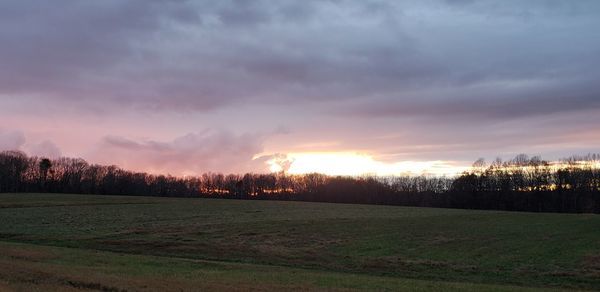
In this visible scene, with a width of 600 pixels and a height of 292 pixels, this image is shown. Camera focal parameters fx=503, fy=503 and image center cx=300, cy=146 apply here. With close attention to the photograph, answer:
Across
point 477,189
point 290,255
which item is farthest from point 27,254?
point 477,189

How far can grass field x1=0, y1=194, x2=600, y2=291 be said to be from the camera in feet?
59.8

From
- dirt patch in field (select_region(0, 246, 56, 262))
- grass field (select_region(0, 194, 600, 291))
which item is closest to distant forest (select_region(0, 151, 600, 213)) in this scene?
grass field (select_region(0, 194, 600, 291))

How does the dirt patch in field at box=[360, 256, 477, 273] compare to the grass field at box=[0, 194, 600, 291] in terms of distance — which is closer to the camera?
the grass field at box=[0, 194, 600, 291]

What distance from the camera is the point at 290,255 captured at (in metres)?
33.3

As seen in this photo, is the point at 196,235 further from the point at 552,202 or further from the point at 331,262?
the point at 552,202

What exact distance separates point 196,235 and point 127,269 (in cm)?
2218

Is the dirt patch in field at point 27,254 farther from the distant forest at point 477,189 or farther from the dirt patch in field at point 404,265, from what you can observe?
the distant forest at point 477,189

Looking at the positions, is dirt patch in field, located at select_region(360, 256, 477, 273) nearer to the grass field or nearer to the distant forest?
the grass field

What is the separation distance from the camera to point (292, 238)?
4200cm

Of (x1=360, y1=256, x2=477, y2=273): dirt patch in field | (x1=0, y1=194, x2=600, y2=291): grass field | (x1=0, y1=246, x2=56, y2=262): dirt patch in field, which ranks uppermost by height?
(x1=0, y1=246, x2=56, y2=262): dirt patch in field

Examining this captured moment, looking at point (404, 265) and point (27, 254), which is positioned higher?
point (27, 254)

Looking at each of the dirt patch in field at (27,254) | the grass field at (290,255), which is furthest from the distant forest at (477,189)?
the dirt patch in field at (27,254)

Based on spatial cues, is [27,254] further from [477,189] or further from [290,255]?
[477,189]

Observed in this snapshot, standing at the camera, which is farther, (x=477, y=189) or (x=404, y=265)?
(x=477, y=189)
